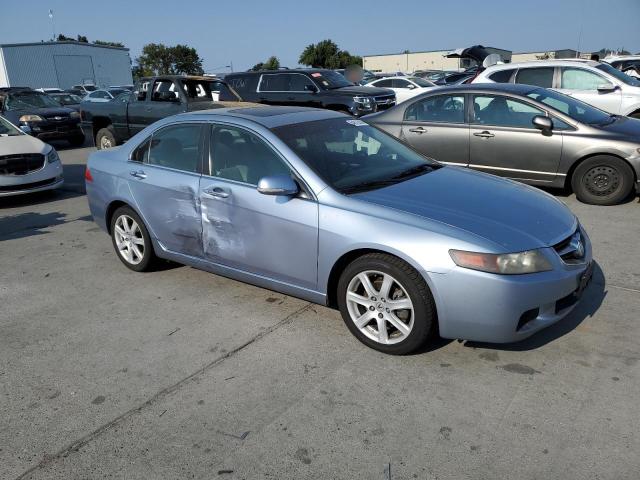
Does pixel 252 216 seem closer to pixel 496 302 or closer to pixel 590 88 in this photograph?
pixel 496 302

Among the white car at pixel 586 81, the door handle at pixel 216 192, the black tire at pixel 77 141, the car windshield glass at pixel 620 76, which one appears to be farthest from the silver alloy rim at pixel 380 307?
the black tire at pixel 77 141

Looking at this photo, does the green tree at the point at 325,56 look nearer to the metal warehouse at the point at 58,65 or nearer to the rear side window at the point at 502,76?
the metal warehouse at the point at 58,65

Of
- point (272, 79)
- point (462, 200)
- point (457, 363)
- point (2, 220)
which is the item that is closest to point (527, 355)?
point (457, 363)

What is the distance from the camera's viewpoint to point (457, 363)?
3.43 m

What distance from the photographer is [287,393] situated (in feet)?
10.5

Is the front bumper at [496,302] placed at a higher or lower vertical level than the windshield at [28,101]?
lower

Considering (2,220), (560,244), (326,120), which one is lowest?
(2,220)

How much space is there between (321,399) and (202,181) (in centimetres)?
207

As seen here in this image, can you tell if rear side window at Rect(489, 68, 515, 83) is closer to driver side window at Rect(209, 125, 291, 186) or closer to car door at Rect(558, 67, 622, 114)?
car door at Rect(558, 67, 622, 114)

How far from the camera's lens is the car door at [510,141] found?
7.05m

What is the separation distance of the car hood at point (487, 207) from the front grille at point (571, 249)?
0.04m

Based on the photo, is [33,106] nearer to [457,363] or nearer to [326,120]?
[326,120]

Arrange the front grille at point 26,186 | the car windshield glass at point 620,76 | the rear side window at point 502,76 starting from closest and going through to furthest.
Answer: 1. the front grille at point 26,186
2. the car windshield glass at point 620,76
3. the rear side window at point 502,76

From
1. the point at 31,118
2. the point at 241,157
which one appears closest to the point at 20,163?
the point at 241,157
